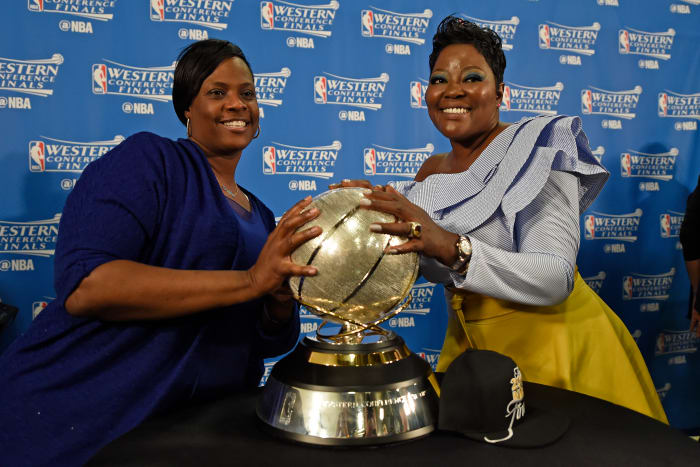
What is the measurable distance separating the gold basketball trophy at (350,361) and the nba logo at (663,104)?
12.3ft

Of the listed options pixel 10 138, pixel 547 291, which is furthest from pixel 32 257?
pixel 547 291

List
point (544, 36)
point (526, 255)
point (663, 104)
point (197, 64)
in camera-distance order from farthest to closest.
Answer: point (663, 104) → point (544, 36) → point (197, 64) → point (526, 255)

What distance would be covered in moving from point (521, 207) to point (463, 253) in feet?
0.79

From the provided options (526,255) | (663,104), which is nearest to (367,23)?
(663,104)

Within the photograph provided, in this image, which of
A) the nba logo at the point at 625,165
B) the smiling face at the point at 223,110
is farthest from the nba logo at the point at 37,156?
the nba logo at the point at 625,165

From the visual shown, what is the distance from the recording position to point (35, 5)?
2998mm

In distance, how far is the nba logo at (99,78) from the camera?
10.2 feet

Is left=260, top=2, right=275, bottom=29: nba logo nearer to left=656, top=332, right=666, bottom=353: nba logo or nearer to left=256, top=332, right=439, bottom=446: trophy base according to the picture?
left=256, top=332, right=439, bottom=446: trophy base

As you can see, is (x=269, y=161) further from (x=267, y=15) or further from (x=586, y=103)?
(x=586, y=103)

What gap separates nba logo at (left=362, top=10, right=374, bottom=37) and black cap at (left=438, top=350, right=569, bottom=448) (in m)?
2.86

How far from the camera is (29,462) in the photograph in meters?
1.24

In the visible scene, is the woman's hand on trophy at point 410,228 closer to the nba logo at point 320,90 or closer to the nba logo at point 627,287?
the nba logo at point 320,90

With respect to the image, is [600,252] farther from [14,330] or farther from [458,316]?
[14,330]

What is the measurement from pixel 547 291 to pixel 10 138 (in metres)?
2.86
